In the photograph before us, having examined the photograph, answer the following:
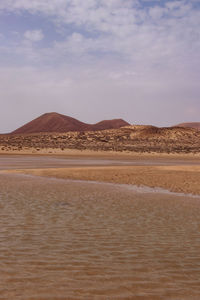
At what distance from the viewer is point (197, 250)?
21.8ft

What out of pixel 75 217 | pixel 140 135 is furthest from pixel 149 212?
pixel 140 135

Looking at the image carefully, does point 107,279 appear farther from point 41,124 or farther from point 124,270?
point 41,124

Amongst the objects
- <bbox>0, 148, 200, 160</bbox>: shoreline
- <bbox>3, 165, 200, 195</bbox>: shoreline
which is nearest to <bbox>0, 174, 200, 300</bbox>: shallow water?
<bbox>3, 165, 200, 195</bbox>: shoreline

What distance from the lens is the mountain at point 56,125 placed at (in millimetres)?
152750

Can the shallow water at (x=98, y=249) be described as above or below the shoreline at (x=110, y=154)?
below

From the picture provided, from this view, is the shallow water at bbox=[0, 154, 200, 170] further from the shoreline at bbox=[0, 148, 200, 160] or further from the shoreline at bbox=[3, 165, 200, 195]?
the shoreline at bbox=[0, 148, 200, 160]

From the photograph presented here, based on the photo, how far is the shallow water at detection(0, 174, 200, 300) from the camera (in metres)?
4.73

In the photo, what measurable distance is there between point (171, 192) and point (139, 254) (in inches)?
363

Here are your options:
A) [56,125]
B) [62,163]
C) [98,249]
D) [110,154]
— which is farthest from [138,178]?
[56,125]

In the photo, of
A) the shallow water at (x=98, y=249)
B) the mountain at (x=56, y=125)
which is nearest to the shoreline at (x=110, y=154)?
the shallow water at (x=98, y=249)

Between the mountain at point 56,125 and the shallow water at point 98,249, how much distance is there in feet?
454

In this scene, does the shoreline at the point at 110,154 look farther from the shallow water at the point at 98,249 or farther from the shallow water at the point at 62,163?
the shallow water at the point at 98,249

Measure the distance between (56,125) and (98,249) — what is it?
152801 mm

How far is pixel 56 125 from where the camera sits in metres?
158
